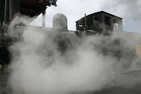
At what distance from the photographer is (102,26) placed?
473 centimetres

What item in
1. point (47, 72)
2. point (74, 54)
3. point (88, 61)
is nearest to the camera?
point (47, 72)

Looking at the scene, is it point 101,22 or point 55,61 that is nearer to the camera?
point 55,61

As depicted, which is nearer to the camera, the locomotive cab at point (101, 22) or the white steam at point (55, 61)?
the white steam at point (55, 61)

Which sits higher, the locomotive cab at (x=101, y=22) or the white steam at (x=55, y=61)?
the locomotive cab at (x=101, y=22)

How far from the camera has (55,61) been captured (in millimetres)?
3357

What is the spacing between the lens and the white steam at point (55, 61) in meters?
2.93

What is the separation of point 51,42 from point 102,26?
7.82ft

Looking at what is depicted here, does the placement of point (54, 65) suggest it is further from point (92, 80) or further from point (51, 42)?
point (92, 80)

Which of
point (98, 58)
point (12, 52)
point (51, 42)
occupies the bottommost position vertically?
point (98, 58)

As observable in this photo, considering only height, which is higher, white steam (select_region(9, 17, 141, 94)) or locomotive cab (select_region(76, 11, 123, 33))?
locomotive cab (select_region(76, 11, 123, 33))

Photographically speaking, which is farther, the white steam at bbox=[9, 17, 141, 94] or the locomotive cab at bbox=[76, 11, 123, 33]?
the locomotive cab at bbox=[76, 11, 123, 33]

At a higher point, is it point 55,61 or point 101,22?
point 101,22

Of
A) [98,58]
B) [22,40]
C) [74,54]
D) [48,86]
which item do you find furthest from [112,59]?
[22,40]

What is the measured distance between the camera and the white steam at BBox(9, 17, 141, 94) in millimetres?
2926
